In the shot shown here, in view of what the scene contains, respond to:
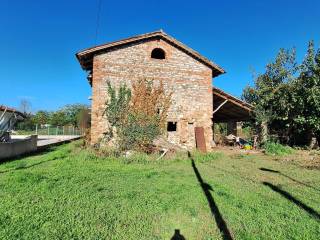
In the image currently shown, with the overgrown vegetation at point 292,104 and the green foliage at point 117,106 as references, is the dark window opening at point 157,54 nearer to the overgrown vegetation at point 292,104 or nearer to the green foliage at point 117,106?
the green foliage at point 117,106

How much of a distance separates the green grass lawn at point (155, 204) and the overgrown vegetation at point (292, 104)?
34.7 feet

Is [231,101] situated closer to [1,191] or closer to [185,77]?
[185,77]

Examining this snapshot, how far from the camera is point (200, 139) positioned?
50.8 feet

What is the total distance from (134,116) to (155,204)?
8.75 metres

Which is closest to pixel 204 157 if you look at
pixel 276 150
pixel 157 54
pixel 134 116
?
pixel 134 116

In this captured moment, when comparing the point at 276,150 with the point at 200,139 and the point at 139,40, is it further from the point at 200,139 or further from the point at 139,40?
the point at 139,40

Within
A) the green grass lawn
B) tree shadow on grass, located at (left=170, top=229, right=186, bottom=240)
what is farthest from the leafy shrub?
tree shadow on grass, located at (left=170, top=229, right=186, bottom=240)

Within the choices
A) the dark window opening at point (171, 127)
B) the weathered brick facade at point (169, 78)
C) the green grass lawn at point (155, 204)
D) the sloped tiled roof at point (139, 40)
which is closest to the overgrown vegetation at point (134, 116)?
the weathered brick facade at point (169, 78)

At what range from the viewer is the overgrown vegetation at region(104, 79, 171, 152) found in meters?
14.0

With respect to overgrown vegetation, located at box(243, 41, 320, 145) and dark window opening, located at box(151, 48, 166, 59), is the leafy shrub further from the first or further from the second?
dark window opening, located at box(151, 48, 166, 59)

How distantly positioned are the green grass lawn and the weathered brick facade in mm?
5539

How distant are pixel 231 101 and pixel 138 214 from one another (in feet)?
43.7

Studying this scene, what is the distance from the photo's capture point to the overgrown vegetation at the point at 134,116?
14031mm

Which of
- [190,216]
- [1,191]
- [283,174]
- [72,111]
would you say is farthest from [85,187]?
[72,111]
